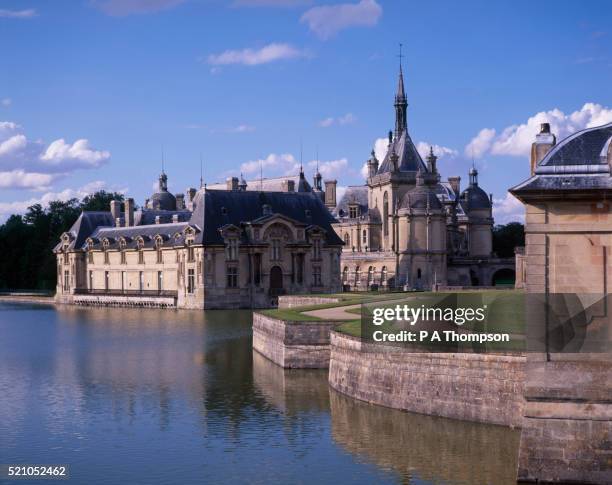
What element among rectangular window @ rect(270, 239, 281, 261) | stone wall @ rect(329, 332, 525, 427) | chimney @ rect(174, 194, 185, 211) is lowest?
stone wall @ rect(329, 332, 525, 427)

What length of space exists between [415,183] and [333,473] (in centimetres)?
8247

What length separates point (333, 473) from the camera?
76.5 feet

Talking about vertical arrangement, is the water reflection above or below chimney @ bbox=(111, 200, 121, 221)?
below

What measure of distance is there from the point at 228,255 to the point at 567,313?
6462 centimetres

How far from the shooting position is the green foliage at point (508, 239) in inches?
5413

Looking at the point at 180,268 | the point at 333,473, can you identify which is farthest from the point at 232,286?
the point at 333,473

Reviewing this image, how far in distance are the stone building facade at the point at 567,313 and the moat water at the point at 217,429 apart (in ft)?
10.5

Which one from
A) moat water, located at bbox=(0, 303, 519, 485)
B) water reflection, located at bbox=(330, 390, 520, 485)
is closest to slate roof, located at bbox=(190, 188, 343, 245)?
moat water, located at bbox=(0, 303, 519, 485)

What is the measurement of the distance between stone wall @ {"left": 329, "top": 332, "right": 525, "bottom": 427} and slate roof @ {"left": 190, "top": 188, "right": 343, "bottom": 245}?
5220 cm

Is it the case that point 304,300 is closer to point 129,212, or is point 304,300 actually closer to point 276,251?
point 276,251

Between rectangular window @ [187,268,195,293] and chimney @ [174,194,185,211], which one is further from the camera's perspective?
chimney @ [174,194,185,211]

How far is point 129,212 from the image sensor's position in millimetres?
103000

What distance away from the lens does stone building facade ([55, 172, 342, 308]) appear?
8275 centimetres

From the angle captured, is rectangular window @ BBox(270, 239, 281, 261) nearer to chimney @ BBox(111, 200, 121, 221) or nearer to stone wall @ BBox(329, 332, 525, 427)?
chimney @ BBox(111, 200, 121, 221)
